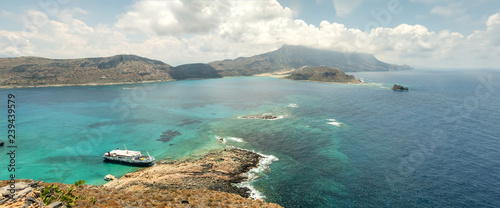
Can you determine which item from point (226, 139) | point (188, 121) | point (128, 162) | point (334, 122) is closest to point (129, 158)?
point (128, 162)

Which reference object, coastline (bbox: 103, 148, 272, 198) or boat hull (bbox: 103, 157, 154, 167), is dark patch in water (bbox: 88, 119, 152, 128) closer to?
boat hull (bbox: 103, 157, 154, 167)

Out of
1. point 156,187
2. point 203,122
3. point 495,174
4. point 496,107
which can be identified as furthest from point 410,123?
point 156,187

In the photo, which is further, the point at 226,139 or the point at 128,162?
the point at 226,139

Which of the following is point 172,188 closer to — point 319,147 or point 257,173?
point 257,173

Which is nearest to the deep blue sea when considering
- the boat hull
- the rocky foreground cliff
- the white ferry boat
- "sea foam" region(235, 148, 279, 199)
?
"sea foam" region(235, 148, 279, 199)

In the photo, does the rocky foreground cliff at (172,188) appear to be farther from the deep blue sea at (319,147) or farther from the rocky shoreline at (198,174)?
the deep blue sea at (319,147)

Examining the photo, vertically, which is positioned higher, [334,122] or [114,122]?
[334,122]
